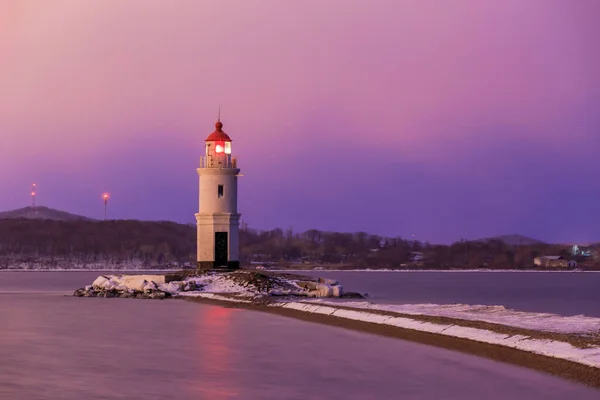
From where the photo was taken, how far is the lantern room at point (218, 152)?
48.6 m

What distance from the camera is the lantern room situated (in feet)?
160

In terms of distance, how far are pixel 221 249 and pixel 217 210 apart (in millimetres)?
2137

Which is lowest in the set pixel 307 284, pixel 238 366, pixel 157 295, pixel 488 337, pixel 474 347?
pixel 238 366

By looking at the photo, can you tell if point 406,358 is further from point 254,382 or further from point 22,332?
point 22,332

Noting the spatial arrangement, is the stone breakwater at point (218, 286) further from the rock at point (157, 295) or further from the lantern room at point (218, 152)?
the lantern room at point (218, 152)

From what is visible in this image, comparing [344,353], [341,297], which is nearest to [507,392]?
[344,353]

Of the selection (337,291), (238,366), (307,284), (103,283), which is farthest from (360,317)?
(103,283)

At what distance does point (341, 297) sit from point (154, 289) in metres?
9.70

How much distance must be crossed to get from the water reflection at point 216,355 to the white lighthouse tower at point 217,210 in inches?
593

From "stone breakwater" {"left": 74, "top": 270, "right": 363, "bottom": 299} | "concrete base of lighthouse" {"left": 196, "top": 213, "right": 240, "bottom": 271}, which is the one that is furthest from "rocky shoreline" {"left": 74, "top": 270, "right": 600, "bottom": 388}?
"concrete base of lighthouse" {"left": 196, "top": 213, "right": 240, "bottom": 271}

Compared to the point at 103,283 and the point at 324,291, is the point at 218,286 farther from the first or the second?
the point at 103,283

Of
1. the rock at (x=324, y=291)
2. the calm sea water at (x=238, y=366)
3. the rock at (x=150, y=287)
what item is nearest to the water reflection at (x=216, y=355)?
the calm sea water at (x=238, y=366)

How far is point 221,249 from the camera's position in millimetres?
48469

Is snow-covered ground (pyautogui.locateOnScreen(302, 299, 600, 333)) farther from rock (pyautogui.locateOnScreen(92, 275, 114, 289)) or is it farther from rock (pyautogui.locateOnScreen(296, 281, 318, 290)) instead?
rock (pyautogui.locateOnScreen(92, 275, 114, 289))
